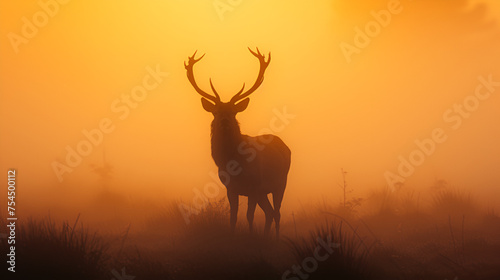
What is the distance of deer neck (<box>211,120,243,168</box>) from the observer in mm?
7734

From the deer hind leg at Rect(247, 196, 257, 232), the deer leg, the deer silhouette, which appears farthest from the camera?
the deer hind leg at Rect(247, 196, 257, 232)

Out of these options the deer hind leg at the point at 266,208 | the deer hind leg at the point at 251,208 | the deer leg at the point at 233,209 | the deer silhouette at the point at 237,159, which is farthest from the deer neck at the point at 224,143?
the deer hind leg at the point at 266,208

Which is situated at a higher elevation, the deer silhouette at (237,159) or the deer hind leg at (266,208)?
Answer: the deer silhouette at (237,159)

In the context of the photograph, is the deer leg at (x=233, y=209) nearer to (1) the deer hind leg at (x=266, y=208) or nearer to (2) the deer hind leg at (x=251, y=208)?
(2) the deer hind leg at (x=251, y=208)

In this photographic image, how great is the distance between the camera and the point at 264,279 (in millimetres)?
5488

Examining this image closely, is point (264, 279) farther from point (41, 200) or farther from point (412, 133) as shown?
point (412, 133)

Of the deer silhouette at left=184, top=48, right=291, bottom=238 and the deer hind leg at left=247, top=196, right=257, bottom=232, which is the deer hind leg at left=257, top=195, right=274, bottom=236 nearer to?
the deer silhouette at left=184, top=48, right=291, bottom=238

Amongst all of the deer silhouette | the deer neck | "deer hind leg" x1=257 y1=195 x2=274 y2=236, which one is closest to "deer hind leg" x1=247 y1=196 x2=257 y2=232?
the deer silhouette

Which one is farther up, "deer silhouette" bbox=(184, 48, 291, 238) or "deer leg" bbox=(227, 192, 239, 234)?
"deer silhouette" bbox=(184, 48, 291, 238)

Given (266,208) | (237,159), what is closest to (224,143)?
(237,159)

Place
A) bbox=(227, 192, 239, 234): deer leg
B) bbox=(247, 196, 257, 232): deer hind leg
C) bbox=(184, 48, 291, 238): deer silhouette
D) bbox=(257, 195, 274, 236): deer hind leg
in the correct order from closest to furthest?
bbox=(227, 192, 239, 234): deer leg → bbox=(184, 48, 291, 238): deer silhouette → bbox=(247, 196, 257, 232): deer hind leg → bbox=(257, 195, 274, 236): deer hind leg

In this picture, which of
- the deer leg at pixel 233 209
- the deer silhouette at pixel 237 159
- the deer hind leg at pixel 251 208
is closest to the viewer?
the deer leg at pixel 233 209

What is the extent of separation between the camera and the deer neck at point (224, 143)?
25.4 ft

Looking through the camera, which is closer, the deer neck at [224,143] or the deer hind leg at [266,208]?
the deer neck at [224,143]
